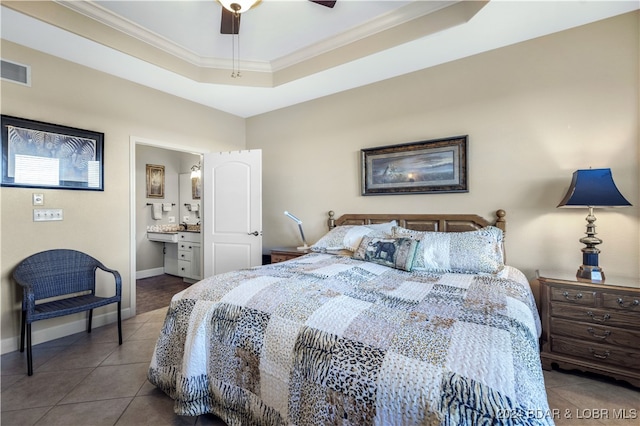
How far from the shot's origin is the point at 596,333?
76.6 inches

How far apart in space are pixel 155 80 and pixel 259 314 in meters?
3.16

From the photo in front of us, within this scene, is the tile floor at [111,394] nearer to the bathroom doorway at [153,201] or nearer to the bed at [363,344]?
the bed at [363,344]

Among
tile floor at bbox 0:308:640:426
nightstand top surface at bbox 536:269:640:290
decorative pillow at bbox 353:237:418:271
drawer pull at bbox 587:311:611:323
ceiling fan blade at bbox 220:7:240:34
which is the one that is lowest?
tile floor at bbox 0:308:640:426

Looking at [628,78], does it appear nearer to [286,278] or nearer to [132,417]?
[286,278]

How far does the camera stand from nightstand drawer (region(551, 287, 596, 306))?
1964mm

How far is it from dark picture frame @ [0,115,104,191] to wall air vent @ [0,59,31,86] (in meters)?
0.34

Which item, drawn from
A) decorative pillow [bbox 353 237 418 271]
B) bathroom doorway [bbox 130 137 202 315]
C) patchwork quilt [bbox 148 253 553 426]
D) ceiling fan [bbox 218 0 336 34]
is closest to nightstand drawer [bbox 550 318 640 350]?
patchwork quilt [bbox 148 253 553 426]

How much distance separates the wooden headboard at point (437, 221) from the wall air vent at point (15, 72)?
339cm

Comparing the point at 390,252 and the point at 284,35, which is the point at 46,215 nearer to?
the point at 284,35

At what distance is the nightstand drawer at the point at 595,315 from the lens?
1.86m

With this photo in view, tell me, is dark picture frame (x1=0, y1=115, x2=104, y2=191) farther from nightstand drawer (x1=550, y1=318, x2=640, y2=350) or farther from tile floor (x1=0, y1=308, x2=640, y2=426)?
nightstand drawer (x1=550, y1=318, x2=640, y2=350)

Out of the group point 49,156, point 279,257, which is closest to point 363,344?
point 279,257

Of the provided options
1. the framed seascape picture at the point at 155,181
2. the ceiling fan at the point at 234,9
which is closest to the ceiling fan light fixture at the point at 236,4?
the ceiling fan at the point at 234,9

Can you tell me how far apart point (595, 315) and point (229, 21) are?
3472 mm
